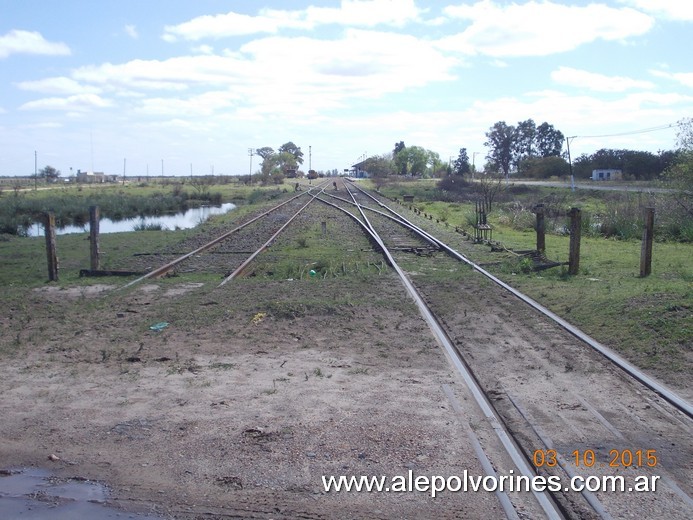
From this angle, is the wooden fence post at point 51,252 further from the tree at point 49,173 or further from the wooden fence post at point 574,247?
the tree at point 49,173

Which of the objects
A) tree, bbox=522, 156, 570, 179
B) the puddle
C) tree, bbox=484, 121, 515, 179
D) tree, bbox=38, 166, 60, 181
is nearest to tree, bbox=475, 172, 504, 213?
the puddle

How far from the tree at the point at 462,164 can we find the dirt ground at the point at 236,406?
97821 millimetres

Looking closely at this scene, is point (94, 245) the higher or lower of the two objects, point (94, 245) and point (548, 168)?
the lower

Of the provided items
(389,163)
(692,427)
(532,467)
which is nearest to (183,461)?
(532,467)

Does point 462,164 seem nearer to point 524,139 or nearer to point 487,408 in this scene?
point 524,139

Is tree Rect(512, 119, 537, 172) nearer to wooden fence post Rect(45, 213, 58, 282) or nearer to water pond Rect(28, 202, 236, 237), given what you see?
water pond Rect(28, 202, 236, 237)

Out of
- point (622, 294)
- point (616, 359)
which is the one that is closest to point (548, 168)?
point (622, 294)

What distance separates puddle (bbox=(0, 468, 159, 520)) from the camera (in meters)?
4.93

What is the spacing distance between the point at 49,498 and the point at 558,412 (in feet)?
14.4

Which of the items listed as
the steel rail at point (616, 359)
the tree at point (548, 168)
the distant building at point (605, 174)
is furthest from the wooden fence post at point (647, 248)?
the tree at point (548, 168)

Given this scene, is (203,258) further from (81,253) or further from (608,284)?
(608,284)

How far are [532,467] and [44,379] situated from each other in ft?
17.0

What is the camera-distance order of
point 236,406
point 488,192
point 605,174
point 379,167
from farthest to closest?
1. point 379,167
2. point 605,174
3. point 488,192
4. point 236,406

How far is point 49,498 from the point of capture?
5172mm
